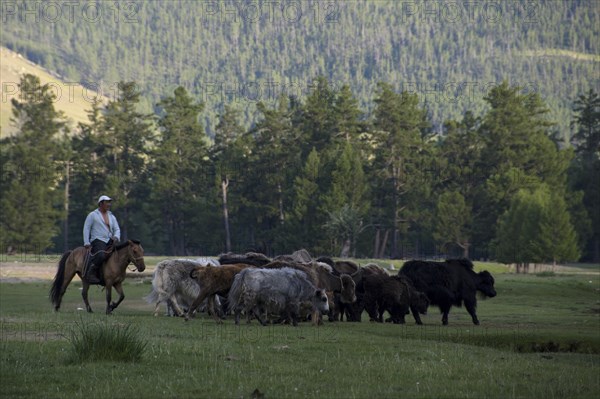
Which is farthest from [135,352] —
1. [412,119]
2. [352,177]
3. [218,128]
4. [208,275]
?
[218,128]

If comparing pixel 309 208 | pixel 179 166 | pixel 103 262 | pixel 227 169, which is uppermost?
pixel 179 166

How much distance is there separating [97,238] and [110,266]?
2.80 feet

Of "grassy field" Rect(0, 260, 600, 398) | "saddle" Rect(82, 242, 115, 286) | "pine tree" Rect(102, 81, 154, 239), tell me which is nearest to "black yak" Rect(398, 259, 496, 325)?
"grassy field" Rect(0, 260, 600, 398)

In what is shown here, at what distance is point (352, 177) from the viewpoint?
102m

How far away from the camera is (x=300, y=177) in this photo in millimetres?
107250

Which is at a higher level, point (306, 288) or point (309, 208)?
point (309, 208)

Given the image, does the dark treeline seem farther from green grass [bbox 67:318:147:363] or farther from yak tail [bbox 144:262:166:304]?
green grass [bbox 67:318:147:363]

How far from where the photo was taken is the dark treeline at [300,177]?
341 feet

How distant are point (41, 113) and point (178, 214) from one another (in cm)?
1914

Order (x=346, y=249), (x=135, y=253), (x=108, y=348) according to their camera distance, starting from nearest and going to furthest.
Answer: (x=108, y=348)
(x=135, y=253)
(x=346, y=249)

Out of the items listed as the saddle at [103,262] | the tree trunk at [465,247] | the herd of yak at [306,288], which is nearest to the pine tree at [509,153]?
the tree trunk at [465,247]

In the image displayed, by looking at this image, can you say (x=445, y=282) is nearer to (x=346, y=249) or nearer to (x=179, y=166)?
(x=346, y=249)

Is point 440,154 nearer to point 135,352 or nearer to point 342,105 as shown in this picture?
point 342,105

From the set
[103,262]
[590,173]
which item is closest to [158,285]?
[103,262]
